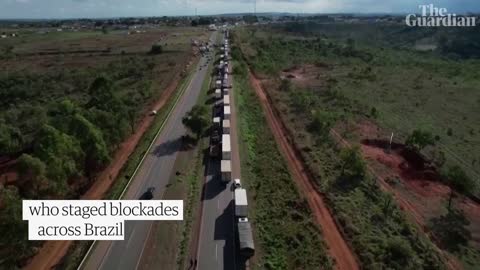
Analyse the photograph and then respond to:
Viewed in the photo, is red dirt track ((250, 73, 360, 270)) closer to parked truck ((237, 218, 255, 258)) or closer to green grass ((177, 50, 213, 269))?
parked truck ((237, 218, 255, 258))

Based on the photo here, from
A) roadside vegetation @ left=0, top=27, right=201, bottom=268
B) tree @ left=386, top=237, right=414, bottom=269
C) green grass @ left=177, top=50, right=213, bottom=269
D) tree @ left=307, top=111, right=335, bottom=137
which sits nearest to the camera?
tree @ left=386, top=237, right=414, bottom=269

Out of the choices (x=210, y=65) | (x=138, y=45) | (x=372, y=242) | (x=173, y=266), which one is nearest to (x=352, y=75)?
(x=210, y=65)

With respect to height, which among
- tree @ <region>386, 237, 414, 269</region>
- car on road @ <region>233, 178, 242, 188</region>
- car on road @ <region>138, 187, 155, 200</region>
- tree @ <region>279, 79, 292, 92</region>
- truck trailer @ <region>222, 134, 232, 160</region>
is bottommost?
tree @ <region>386, 237, 414, 269</region>

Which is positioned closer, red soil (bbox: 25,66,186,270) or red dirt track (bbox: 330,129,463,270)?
red soil (bbox: 25,66,186,270)

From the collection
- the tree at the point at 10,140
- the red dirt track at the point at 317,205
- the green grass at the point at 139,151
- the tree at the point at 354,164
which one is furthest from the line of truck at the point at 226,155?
the tree at the point at 10,140

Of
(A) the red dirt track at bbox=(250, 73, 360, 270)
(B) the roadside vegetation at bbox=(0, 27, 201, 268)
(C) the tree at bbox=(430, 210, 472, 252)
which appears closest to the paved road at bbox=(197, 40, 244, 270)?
(A) the red dirt track at bbox=(250, 73, 360, 270)

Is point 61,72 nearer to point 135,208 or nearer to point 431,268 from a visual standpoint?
point 135,208

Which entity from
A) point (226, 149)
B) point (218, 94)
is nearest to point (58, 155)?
point (226, 149)
